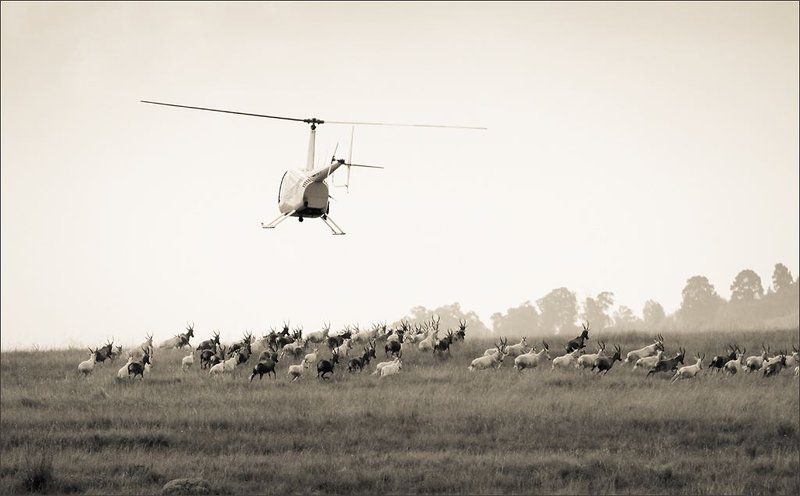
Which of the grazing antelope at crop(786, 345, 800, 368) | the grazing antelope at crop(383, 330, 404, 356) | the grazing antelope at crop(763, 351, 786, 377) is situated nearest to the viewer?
the grazing antelope at crop(763, 351, 786, 377)

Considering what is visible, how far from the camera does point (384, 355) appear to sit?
1657 inches

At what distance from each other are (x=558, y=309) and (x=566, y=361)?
317 feet

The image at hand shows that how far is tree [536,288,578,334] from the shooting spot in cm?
13512

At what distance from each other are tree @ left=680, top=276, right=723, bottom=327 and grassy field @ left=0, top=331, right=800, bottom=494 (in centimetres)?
9458

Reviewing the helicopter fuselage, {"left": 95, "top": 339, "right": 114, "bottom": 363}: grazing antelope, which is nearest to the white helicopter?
the helicopter fuselage

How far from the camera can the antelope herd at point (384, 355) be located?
38.7 m

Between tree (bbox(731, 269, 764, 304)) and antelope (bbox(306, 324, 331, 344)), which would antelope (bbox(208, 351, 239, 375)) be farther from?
tree (bbox(731, 269, 764, 304))

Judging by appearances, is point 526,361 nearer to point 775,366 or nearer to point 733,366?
point 733,366

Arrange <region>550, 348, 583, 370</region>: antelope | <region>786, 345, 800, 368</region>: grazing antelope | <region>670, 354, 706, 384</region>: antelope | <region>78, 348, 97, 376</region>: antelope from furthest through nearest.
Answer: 1. <region>786, 345, 800, 368</region>: grazing antelope
2. <region>78, 348, 97, 376</region>: antelope
3. <region>550, 348, 583, 370</region>: antelope
4. <region>670, 354, 706, 384</region>: antelope

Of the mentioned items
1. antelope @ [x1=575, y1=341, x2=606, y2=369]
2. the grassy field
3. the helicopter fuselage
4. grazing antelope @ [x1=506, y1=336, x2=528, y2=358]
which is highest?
the helicopter fuselage

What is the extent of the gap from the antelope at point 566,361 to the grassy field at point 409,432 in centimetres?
104

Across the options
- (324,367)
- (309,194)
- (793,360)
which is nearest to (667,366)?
(793,360)

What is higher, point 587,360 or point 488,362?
point 587,360

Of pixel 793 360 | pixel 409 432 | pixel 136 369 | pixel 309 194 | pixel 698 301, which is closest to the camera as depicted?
pixel 409 432
